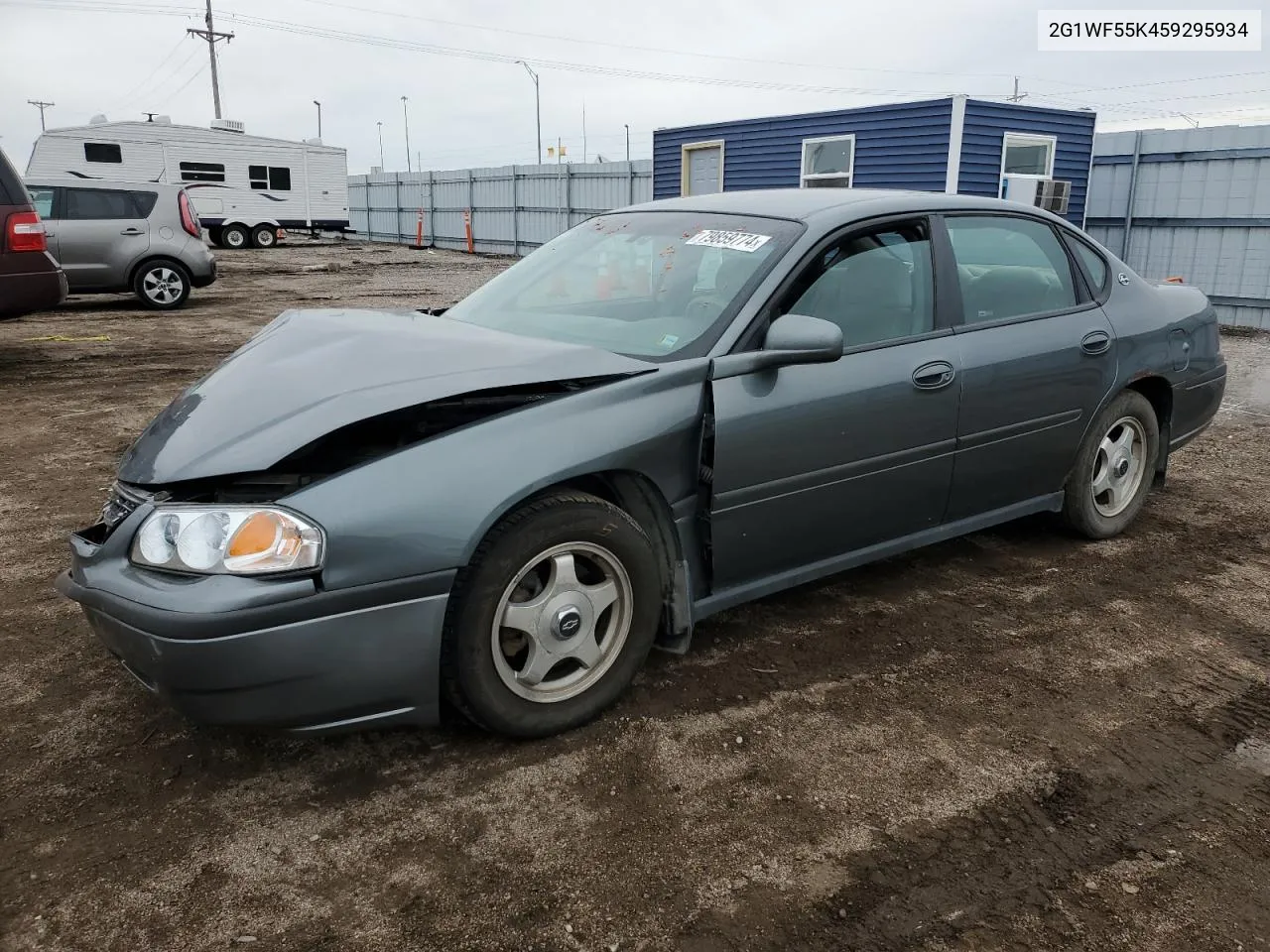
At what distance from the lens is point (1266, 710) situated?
3027 mm

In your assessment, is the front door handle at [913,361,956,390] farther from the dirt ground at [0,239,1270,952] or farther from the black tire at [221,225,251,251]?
the black tire at [221,225,251,251]

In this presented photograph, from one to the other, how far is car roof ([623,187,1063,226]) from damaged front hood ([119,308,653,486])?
973 millimetres

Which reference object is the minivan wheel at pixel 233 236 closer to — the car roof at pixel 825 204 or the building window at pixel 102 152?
the building window at pixel 102 152

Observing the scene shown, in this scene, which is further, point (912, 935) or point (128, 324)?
point (128, 324)

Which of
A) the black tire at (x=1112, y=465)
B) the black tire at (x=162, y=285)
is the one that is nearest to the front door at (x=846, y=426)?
the black tire at (x=1112, y=465)

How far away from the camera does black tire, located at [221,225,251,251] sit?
28906mm

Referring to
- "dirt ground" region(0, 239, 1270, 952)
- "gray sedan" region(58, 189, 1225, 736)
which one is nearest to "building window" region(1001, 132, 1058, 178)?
"gray sedan" region(58, 189, 1225, 736)

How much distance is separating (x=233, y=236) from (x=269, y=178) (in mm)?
2226

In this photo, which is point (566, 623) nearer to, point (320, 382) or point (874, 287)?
point (320, 382)

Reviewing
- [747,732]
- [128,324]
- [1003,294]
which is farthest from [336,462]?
[128,324]

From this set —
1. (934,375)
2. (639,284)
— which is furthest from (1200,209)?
(639,284)

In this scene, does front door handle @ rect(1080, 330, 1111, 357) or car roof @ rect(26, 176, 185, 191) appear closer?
front door handle @ rect(1080, 330, 1111, 357)

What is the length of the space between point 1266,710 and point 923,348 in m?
1.60

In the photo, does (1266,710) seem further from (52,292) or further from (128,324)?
(128,324)
